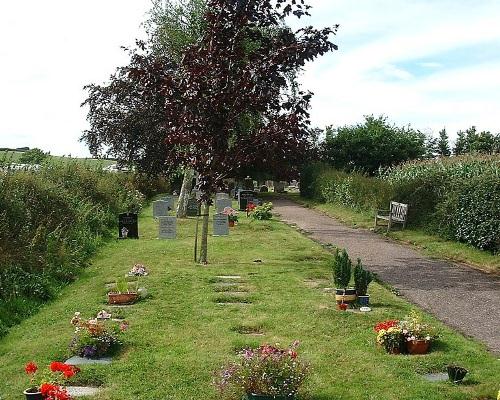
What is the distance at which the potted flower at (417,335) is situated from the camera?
266 inches

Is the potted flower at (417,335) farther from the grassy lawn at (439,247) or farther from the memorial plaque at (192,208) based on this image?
the memorial plaque at (192,208)

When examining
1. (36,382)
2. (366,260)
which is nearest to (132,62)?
(366,260)

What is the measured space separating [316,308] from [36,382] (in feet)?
14.7

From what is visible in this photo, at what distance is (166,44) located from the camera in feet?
76.8

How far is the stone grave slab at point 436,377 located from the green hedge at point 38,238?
213 inches

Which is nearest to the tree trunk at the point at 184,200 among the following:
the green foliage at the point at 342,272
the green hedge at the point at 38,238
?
the green hedge at the point at 38,238

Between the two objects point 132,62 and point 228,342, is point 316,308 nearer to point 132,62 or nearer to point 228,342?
point 228,342

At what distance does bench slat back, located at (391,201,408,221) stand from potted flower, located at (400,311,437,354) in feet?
43.1

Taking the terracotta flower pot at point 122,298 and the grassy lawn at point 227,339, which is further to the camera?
the terracotta flower pot at point 122,298

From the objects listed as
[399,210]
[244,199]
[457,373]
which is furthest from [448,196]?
[244,199]

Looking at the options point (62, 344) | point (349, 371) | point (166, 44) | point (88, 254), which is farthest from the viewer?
point (166, 44)

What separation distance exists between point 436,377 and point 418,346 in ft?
2.53

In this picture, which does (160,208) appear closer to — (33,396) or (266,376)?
(33,396)

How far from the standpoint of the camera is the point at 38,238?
12242mm
